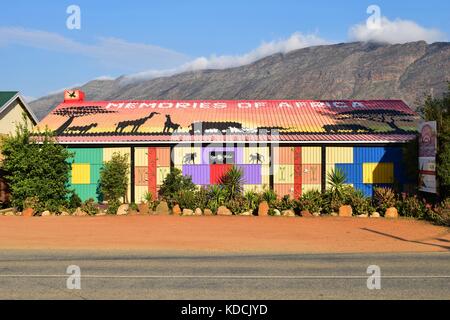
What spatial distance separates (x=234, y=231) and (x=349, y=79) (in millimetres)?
85392

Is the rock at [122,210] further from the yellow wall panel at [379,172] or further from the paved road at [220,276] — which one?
the yellow wall panel at [379,172]

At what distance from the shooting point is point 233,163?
2495 centimetres

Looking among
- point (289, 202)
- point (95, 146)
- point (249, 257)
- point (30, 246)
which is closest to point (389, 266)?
point (249, 257)

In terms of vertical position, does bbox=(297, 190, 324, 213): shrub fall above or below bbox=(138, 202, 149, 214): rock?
above

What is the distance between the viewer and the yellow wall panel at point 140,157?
25.0 meters

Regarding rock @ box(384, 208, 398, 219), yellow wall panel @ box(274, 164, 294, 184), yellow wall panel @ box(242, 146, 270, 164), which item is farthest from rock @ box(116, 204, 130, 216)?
rock @ box(384, 208, 398, 219)

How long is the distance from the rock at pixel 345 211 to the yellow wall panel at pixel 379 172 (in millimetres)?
3750

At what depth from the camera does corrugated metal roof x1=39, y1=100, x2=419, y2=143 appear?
25.0 metres

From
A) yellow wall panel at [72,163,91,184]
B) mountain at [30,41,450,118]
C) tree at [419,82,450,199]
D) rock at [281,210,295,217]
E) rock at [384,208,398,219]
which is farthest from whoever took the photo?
mountain at [30,41,450,118]

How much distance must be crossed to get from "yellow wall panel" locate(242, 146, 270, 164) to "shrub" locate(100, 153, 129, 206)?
5.78m

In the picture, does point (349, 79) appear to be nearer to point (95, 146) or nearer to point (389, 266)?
point (95, 146)

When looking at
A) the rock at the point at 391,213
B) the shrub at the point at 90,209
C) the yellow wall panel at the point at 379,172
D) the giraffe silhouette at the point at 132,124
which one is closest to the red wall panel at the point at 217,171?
the giraffe silhouette at the point at 132,124

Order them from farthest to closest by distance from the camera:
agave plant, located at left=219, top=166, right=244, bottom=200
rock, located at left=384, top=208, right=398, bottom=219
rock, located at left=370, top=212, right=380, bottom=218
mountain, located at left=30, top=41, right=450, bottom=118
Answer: mountain, located at left=30, top=41, right=450, bottom=118
agave plant, located at left=219, top=166, right=244, bottom=200
rock, located at left=370, top=212, right=380, bottom=218
rock, located at left=384, top=208, right=398, bottom=219

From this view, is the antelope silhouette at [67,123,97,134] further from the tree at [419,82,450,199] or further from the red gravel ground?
the tree at [419,82,450,199]
